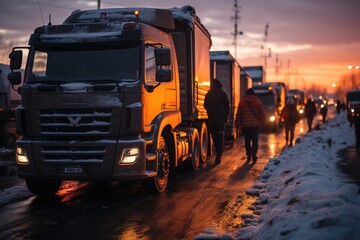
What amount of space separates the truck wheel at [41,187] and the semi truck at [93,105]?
2 centimetres

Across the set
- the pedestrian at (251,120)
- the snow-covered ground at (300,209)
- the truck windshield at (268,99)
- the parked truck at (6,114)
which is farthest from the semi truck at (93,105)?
the truck windshield at (268,99)

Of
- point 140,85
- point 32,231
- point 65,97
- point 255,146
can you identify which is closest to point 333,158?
point 255,146

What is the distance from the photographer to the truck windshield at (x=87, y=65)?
25.7 feet

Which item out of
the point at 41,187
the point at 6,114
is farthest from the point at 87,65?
the point at 6,114

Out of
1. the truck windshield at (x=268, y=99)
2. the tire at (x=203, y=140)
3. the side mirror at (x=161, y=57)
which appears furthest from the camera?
the truck windshield at (x=268, y=99)

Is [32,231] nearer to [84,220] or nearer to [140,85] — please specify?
[84,220]

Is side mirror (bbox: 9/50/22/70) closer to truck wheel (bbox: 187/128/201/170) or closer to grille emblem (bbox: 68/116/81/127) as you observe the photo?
grille emblem (bbox: 68/116/81/127)

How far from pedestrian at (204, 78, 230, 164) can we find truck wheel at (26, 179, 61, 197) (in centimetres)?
523

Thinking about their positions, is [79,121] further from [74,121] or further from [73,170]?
[73,170]

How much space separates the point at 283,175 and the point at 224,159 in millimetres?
4644

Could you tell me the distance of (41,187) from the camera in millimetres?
8344

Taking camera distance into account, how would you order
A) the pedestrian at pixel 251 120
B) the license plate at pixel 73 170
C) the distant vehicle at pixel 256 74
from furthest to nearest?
the distant vehicle at pixel 256 74, the pedestrian at pixel 251 120, the license plate at pixel 73 170

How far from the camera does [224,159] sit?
13938mm

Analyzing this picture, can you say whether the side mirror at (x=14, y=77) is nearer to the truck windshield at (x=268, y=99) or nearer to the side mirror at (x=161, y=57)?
the side mirror at (x=161, y=57)
